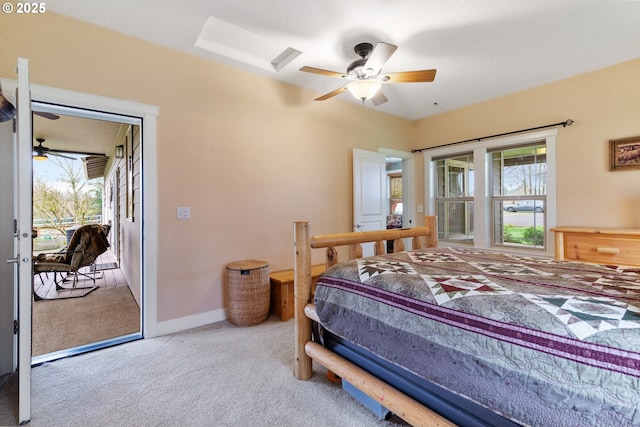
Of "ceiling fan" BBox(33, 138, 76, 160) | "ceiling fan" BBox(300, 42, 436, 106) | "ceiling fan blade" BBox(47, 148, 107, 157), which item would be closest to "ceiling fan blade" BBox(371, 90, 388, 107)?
"ceiling fan" BBox(300, 42, 436, 106)

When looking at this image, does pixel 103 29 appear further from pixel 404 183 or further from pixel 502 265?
pixel 404 183

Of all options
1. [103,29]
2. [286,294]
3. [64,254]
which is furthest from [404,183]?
[64,254]

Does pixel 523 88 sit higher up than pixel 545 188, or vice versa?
pixel 523 88

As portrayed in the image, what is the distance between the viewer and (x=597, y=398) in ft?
2.64

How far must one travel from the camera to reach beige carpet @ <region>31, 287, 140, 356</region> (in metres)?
2.55

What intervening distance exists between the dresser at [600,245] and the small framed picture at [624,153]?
694 millimetres

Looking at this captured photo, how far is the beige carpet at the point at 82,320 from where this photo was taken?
255 cm

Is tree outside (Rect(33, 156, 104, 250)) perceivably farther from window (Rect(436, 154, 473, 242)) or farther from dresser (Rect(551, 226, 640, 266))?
dresser (Rect(551, 226, 640, 266))

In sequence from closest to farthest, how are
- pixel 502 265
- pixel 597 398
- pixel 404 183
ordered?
pixel 597 398
pixel 502 265
pixel 404 183

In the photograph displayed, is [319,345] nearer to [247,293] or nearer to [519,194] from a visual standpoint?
[247,293]

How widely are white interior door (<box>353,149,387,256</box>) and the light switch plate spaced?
2.18m

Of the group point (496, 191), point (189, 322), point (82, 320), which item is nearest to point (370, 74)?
point (496, 191)

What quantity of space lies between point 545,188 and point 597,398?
355 cm

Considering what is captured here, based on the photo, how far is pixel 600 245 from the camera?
268 centimetres
